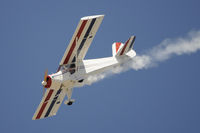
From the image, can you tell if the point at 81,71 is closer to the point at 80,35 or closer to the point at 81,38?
the point at 81,38

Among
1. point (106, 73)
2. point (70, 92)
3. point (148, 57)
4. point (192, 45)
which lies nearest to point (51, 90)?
point (70, 92)

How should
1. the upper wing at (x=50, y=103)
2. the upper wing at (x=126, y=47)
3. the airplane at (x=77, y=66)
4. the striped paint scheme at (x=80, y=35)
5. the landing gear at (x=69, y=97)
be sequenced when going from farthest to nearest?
the upper wing at (x=126, y=47)
the upper wing at (x=50, y=103)
the landing gear at (x=69, y=97)
the airplane at (x=77, y=66)
the striped paint scheme at (x=80, y=35)

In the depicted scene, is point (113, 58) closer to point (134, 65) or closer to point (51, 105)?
point (134, 65)

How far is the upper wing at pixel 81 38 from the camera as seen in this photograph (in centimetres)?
3525

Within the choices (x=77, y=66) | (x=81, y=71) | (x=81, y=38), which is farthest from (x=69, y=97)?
(x=81, y=38)

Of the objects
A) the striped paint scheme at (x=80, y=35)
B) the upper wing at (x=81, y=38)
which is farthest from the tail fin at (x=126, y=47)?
the striped paint scheme at (x=80, y=35)

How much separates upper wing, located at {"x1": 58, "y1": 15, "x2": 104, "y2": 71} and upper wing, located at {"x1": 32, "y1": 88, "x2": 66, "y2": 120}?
3.03 meters

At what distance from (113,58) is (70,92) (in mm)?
3663

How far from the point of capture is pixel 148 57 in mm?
42500

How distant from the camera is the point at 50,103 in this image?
1574 inches

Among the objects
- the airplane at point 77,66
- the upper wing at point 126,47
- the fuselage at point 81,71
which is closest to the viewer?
the airplane at point 77,66

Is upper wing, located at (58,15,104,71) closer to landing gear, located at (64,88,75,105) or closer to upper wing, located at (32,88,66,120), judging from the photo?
landing gear, located at (64,88,75,105)

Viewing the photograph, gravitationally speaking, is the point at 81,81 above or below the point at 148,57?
below

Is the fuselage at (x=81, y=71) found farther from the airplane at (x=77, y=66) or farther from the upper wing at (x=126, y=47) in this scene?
the upper wing at (x=126, y=47)
